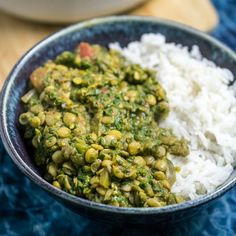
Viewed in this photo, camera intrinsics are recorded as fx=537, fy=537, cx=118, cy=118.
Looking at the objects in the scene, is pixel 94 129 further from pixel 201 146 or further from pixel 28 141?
pixel 201 146

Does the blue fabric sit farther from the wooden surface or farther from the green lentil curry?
the wooden surface

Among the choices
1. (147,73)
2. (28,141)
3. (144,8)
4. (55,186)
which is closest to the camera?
(55,186)

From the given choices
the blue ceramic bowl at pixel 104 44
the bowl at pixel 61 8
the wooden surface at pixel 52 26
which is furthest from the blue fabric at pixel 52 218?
the bowl at pixel 61 8

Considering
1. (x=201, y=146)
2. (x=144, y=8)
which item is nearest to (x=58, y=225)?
(x=201, y=146)

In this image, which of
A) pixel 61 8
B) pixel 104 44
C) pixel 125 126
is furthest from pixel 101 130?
pixel 61 8

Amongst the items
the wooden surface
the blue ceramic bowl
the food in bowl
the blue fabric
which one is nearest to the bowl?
the wooden surface

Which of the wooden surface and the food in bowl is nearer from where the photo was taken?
the food in bowl
